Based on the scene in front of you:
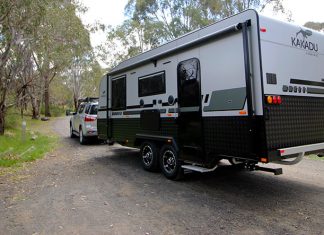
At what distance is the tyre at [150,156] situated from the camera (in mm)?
7387

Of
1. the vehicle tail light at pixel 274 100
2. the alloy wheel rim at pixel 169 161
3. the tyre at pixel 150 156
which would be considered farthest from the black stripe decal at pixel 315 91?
the tyre at pixel 150 156

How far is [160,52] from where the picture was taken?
7012 millimetres

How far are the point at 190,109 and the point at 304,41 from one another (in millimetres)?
2465

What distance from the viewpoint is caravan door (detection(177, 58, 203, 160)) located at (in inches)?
233

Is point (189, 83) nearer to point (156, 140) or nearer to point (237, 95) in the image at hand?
point (237, 95)

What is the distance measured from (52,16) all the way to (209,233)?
52.4 ft

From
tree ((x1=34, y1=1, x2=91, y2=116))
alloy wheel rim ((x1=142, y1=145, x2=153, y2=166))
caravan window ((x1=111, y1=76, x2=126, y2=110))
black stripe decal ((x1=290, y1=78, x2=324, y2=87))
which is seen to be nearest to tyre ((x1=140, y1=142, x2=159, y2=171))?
alloy wheel rim ((x1=142, y1=145, x2=153, y2=166))

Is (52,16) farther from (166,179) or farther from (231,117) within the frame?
(231,117)

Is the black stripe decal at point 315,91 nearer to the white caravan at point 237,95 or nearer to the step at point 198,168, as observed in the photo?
the white caravan at point 237,95

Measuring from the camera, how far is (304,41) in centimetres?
549

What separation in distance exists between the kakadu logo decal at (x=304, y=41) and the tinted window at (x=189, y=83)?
1804 millimetres

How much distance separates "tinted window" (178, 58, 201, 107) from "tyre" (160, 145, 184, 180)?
1140 millimetres

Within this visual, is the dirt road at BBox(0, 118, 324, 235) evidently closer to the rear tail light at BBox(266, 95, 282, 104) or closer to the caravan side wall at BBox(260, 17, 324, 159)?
the caravan side wall at BBox(260, 17, 324, 159)

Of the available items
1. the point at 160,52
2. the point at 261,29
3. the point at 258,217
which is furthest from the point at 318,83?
the point at 160,52
